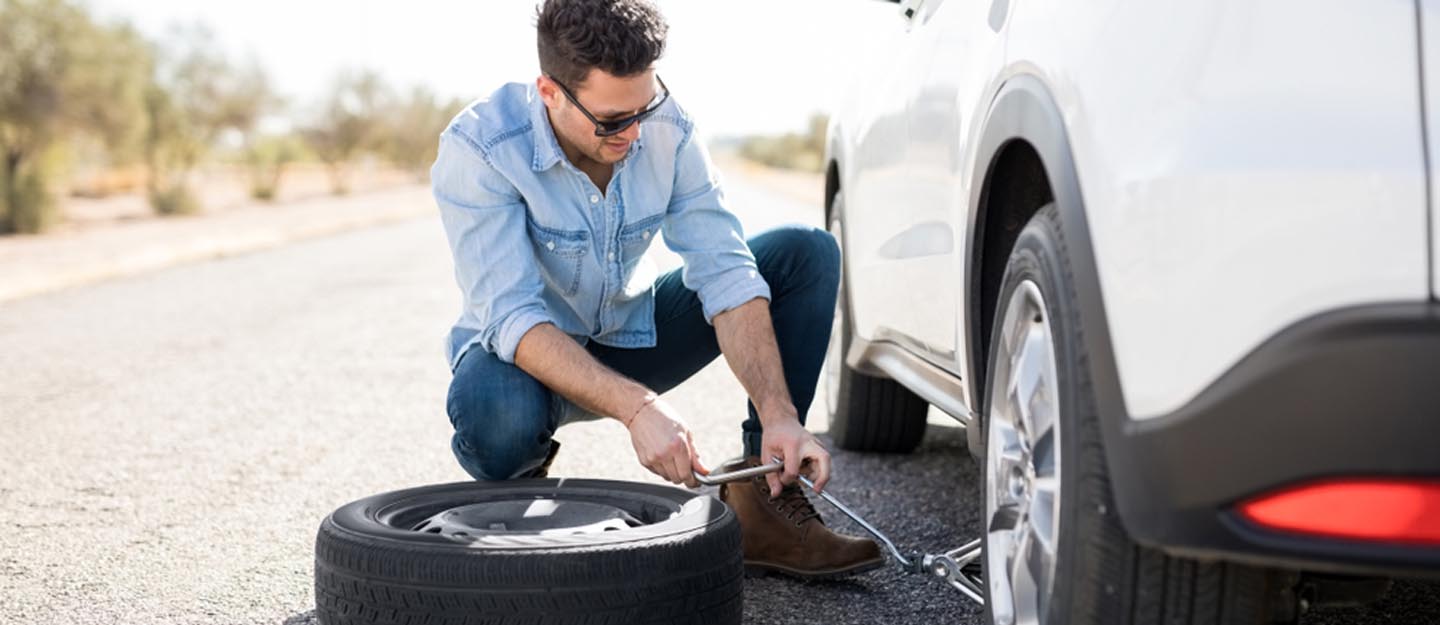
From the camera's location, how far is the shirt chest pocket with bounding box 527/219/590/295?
3.80m

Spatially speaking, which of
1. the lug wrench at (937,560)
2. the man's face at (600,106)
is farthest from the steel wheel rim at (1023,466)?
the man's face at (600,106)

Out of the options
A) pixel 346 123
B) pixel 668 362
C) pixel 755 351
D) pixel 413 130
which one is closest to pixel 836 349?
pixel 668 362

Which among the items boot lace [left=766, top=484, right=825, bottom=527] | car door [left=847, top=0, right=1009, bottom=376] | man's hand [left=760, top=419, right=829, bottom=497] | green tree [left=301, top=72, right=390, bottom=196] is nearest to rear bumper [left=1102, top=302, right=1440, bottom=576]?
car door [left=847, top=0, right=1009, bottom=376]

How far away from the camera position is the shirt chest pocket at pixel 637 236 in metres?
3.89

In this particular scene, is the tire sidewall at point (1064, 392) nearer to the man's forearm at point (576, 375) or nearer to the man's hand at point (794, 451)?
the man's hand at point (794, 451)

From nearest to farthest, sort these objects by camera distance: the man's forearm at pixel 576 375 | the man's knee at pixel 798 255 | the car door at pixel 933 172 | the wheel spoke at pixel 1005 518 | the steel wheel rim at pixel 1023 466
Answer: the steel wheel rim at pixel 1023 466 → the wheel spoke at pixel 1005 518 → the car door at pixel 933 172 → the man's forearm at pixel 576 375 → the man's knee at pixel 798 255

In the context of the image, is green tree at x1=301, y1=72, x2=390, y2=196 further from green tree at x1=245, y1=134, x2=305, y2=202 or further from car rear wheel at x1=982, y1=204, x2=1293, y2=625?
car rear wheel at x1=982, y1=204, x2=1293, y2=625

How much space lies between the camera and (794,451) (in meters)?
3.35

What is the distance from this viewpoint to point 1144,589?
207cm

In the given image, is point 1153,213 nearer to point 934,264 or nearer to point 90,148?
point 934,264

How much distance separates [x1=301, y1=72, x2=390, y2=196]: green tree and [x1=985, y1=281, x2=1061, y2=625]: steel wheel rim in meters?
76.2

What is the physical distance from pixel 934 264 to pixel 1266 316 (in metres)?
1.65

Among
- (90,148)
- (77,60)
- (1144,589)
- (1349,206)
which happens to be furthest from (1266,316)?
(90,148)

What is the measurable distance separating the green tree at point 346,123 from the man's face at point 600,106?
2955 inches
